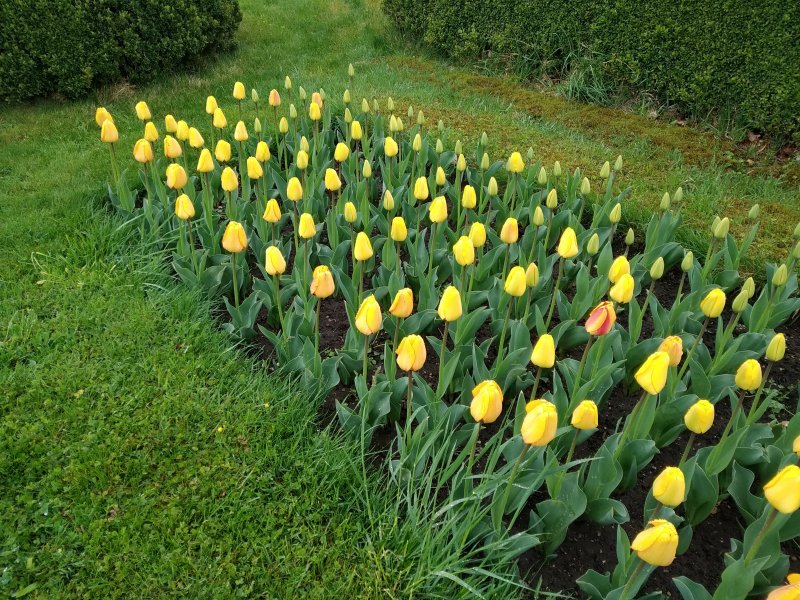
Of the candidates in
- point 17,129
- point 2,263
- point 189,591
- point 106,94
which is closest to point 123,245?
point 2,263

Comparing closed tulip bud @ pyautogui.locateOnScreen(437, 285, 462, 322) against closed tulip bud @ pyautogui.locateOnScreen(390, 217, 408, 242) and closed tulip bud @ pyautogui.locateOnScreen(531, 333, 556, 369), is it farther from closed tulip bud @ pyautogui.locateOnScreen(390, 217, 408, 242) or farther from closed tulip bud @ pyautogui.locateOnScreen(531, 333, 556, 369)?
closed tulip bud @ pyautogui.locateOnScreen(390, 217, 408, 242)

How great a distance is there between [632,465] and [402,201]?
2.37m

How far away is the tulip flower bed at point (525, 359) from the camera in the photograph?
2.28 metres

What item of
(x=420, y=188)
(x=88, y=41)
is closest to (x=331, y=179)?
(x=420, y=188)

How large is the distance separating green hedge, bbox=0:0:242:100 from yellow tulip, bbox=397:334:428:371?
566cm

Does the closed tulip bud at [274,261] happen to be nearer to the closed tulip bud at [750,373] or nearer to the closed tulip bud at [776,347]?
the closed tulip bud at [750,373]

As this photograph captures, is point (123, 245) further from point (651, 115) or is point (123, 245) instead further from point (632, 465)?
point (651, 115)

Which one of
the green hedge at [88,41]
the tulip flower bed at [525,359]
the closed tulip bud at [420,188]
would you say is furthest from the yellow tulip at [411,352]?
the green hedge at [88,41]

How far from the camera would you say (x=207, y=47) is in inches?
311

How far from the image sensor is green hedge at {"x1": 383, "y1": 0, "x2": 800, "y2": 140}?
5.98 meters

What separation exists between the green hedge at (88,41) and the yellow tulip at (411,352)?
566 cm

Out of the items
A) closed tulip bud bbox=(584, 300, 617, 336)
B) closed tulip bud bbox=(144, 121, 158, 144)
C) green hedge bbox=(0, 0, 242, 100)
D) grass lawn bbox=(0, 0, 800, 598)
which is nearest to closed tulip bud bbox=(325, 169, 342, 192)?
grass lawn bbox=(0, 0, 800, 598)

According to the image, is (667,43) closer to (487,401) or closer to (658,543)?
(487,401)

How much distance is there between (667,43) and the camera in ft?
21.8
